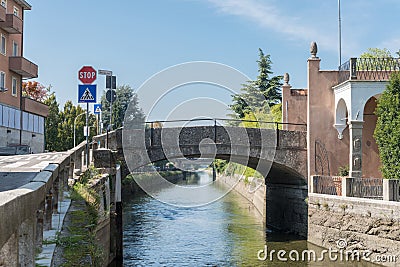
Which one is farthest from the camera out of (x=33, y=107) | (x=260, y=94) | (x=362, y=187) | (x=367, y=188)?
(x=260, y=94)

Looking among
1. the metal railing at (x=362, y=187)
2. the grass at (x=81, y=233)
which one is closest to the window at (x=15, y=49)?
the metal railing at (x=362, y=187)

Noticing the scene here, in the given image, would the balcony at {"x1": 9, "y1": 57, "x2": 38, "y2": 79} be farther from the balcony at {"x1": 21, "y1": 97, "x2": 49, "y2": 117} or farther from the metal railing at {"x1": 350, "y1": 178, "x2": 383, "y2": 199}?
the metal railing at {"x1": 350, "y1": 178, "x2": 383, "y2": 199}

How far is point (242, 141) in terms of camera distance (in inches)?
857

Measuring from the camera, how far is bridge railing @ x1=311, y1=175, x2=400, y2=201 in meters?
16.3

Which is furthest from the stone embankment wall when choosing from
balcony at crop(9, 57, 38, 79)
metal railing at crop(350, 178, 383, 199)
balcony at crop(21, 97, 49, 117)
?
balcony at crop(21, 97, 49, 117)

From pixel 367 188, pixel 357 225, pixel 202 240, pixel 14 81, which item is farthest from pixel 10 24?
pixel 357 225

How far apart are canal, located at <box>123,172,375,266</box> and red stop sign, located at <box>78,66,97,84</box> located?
238 inches

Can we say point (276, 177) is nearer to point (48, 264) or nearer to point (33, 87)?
point (48, 264)

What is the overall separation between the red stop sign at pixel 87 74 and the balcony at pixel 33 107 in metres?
26.5

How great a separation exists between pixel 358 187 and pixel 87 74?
10.1 metres

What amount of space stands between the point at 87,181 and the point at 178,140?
349 inches

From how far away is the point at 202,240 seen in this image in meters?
21.2

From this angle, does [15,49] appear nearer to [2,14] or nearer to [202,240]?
[2,14]

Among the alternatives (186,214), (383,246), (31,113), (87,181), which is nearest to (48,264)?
(87,181)
